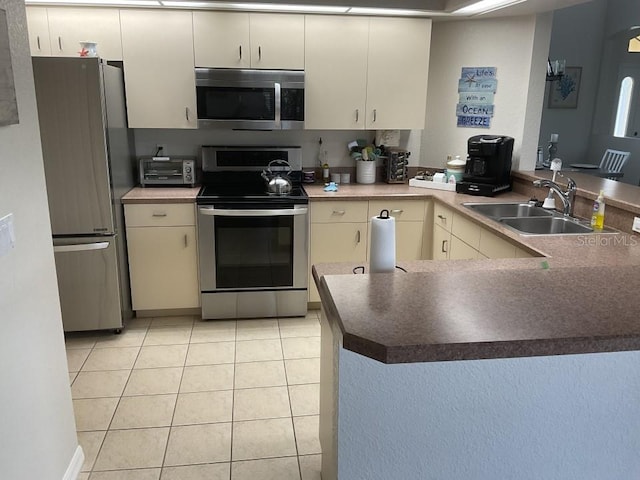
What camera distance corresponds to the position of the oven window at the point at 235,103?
3477 millimetres

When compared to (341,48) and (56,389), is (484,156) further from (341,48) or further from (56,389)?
(56,389)

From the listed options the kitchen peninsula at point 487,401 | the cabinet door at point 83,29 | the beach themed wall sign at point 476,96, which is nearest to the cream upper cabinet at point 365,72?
the beach themed wall sign at point 476,96

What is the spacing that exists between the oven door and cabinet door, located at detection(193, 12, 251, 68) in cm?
103

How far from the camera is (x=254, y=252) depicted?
3498 millimetres

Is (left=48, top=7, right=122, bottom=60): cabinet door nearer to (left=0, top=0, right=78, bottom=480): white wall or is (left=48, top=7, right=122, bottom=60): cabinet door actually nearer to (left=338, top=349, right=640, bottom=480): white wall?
(left=0, top=0, right=78, bottom=480): white wall

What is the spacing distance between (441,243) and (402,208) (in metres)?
0.39

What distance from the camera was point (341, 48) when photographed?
3.58 m

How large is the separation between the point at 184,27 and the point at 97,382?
2326 millimetres

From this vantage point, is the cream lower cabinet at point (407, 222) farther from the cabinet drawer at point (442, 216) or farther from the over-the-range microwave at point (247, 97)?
the over-the-range microwave at point (247, 97)

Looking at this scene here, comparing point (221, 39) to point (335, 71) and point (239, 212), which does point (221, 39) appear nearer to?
point (335, 71)

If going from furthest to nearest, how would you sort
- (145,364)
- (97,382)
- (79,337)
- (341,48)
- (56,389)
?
(341,48) → (79,337) → (145,364) → (97,382) → (56,389)

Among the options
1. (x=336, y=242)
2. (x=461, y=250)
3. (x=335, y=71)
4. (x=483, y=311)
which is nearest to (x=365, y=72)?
(x=335, y=71)

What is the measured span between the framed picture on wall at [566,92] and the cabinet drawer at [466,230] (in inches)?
216

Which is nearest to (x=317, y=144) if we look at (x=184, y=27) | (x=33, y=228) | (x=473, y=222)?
(x=184, y=27)
